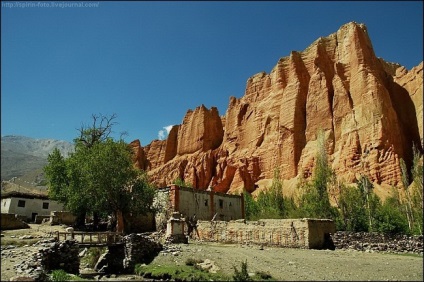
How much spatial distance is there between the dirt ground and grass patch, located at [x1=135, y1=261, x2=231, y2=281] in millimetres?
1092

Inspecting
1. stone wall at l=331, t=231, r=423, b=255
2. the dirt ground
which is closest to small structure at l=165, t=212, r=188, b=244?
the dirt ground

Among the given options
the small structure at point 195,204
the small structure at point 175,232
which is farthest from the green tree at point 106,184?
the small structure at point 175,232

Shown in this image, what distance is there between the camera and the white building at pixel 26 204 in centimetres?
5241

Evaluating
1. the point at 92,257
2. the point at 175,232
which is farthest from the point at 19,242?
the point at 175,232

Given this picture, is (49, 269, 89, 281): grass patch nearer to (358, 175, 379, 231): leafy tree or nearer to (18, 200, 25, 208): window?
(358, 175, 379, 231): leafy tree

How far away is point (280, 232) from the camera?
34094mm

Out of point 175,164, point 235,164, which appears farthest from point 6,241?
A: point 175,164

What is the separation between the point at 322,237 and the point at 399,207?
2075 centimetres

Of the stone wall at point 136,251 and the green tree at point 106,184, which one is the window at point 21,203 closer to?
the green tree at point 106,184

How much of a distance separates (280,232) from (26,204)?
123ft

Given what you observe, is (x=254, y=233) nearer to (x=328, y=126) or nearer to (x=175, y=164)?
(x=328, y=126)

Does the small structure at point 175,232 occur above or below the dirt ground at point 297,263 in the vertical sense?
above

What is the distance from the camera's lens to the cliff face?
240 ft

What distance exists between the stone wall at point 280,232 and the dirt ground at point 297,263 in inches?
111
